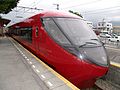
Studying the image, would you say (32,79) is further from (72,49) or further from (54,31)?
(54,31)

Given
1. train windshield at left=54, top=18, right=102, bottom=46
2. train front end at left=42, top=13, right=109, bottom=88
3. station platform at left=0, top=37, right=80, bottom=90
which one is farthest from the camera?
train windshield at left=54, top=18, right=102, bottom=46

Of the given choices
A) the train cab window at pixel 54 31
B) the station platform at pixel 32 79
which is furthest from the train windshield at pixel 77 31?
the station platform at pixel 32 79

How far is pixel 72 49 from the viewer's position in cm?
786

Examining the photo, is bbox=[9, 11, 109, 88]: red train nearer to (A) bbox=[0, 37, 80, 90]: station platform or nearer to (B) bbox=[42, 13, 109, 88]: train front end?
(B) bbox=[42, 13, 109, 88]: train front end

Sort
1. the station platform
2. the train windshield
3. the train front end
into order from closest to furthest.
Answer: the station platform, the train front end, the train windshield

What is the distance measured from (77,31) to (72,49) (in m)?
1.26

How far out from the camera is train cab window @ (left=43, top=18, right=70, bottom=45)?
8.42 meters

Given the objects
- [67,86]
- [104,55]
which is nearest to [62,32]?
[104,55]

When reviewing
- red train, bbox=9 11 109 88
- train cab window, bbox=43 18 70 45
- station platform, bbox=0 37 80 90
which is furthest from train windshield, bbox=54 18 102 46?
station platform, bbox=0 37 80 90

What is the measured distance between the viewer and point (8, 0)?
80.6 feet

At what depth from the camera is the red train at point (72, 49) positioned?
7430 millimetres

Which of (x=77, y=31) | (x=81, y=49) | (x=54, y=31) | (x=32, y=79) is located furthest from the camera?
(x=54, y=31)

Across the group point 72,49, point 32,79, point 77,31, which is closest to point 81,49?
point 72,49

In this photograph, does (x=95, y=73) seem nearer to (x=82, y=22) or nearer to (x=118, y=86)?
(x=118, y=86)
